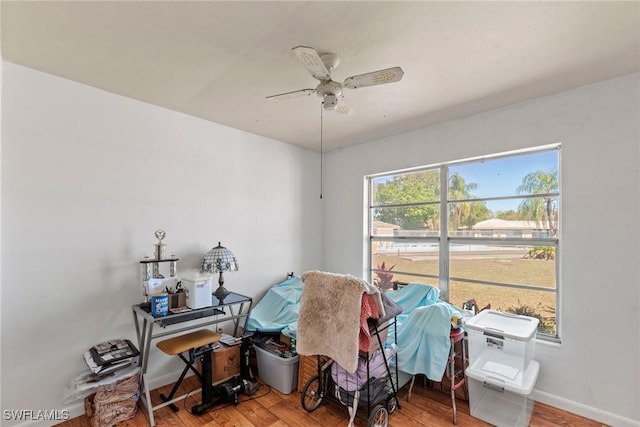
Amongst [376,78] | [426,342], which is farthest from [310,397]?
[376,78]

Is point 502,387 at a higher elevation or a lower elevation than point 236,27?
lower

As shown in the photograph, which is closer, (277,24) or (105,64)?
(277,24)

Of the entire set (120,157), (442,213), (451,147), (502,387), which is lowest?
(502,387)

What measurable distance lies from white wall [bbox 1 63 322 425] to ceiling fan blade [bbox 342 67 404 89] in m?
1.94

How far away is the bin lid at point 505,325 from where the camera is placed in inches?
85.4

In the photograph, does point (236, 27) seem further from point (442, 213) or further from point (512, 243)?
point (512, 243)

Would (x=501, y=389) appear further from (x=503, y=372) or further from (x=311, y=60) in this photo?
(x=311, y=60)

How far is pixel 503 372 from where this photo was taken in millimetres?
2137

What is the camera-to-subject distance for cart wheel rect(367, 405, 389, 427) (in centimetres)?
200

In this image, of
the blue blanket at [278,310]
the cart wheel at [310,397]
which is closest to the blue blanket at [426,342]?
the cart wheel at [310,397]

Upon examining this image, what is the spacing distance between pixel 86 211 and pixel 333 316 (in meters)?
2.11

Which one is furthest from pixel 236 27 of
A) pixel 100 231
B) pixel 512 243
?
pixel 512 243

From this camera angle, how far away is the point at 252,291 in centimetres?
345

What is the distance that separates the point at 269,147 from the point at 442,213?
7.26 feet
